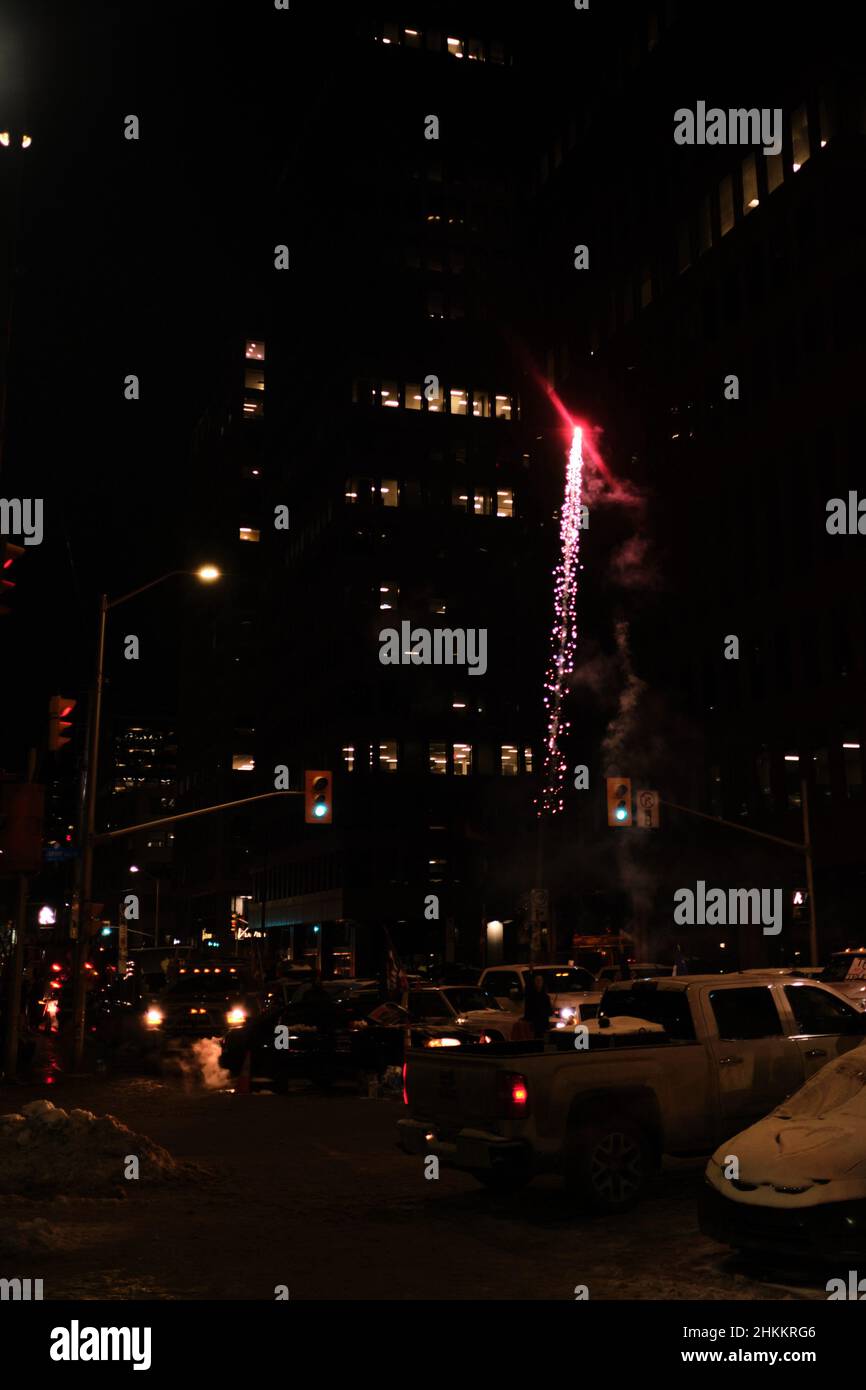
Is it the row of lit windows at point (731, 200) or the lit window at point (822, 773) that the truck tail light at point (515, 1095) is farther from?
the row of lit windows at point (731, 200)

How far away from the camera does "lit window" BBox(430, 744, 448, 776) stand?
2958 inches

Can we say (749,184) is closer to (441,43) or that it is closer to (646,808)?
(646,808)

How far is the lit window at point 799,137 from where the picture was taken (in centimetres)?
5266

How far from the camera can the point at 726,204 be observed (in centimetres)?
5828

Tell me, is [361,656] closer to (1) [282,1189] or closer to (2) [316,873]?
(2) [316,873]

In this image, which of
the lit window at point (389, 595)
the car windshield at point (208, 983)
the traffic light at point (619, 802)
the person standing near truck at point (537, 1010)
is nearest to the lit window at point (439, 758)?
the lit window at point (389, 595)

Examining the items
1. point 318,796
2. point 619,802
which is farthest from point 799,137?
point 318,796

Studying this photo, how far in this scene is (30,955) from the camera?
51.9 metres

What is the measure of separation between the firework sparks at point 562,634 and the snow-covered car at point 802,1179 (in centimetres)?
6572

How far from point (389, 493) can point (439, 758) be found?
16.3 m

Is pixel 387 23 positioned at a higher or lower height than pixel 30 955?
higher

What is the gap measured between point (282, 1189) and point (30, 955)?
4325cm

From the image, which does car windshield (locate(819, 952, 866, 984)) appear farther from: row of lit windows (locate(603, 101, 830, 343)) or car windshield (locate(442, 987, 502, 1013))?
row of lit windows (locate(603, 101, 830, 343))

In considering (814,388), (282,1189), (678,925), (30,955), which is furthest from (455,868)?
(282,1189)
